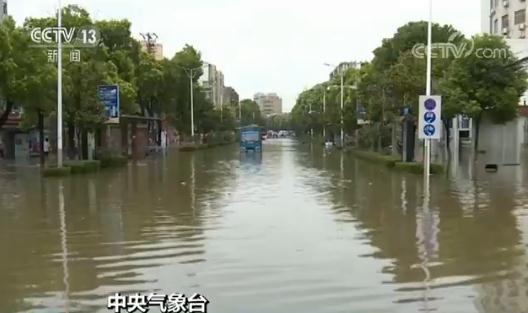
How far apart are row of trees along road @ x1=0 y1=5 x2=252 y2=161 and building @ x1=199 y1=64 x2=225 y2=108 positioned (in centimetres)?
4406

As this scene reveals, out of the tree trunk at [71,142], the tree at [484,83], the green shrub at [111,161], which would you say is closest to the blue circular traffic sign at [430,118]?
the tree at [484,83]

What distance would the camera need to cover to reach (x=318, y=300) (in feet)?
24.3

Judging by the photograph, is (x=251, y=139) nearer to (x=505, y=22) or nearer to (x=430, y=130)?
(x=505, y=22)

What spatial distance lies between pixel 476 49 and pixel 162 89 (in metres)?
35.5

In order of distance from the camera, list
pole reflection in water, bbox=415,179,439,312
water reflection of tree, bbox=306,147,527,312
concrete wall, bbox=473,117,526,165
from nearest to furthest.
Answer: pole reflection in water, bbox=415,179,439,312, water reflection of tree, bbox=306,147,527,312, concrete wall, bbox=473,117,526,165

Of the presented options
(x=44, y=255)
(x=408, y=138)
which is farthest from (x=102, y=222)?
(x=408, y=138)

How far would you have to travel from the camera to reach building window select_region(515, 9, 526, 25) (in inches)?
2297

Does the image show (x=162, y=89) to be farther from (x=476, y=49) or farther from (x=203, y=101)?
(x=476, y=49)

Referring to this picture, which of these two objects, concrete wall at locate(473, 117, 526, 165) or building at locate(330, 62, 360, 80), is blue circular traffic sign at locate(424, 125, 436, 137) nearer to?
concrete wall at locate(473, 117, 526, 165)

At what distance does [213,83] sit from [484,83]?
4161 inches

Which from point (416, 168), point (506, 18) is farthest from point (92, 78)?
point (506, 18)

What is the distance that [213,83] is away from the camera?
451ft

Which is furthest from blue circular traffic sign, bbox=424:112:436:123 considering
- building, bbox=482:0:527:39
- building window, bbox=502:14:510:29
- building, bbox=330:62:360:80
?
building, bbox=330:62:360:80

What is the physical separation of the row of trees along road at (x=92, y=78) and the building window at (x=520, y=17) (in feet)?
97.2
